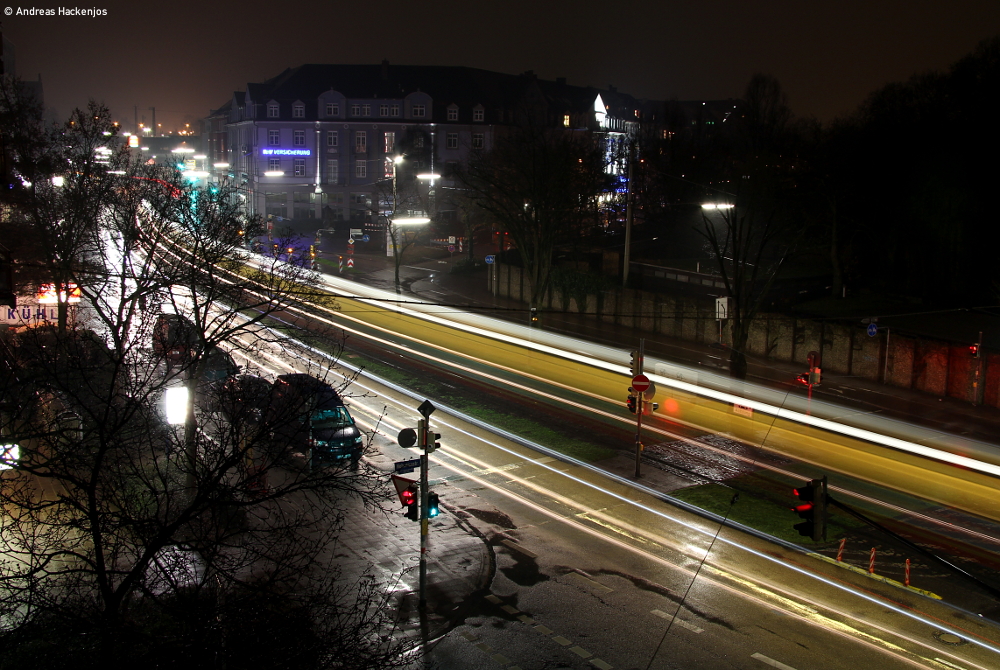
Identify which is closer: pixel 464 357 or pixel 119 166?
pixel 119 166

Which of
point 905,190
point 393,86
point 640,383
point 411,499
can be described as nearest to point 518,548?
point 411,499

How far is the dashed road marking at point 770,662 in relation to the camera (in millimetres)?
10539

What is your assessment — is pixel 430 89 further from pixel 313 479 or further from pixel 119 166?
pixel 313 479

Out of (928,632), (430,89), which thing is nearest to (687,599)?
(928,632)

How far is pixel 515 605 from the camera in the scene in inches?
492

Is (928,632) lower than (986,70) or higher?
lower

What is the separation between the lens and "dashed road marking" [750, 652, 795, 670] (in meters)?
10.5

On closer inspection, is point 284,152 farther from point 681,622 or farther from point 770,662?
point 770,662

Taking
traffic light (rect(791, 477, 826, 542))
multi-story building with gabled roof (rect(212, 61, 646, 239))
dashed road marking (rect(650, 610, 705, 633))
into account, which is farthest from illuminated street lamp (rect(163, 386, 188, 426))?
multi-story building with gabled roof (rect(212, 61, 646, 239))

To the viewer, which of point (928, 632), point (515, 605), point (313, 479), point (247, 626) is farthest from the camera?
point (515, 605)

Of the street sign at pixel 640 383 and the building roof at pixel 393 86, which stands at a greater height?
the building roof at pixel 393 86

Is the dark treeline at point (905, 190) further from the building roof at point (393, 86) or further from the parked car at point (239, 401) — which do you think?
the building roof at point (393, 86)

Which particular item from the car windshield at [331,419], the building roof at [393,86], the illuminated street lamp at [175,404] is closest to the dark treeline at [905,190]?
the car windshield at [331,419]

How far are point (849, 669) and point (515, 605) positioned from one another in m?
4.87
